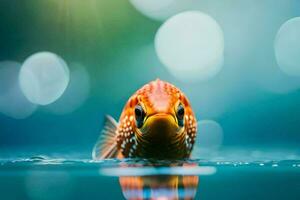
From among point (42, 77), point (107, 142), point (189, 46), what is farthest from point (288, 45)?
point (107, 142)

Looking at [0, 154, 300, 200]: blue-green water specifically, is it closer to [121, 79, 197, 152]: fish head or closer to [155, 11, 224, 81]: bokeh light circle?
[121, 79, 197, 152]: fish head

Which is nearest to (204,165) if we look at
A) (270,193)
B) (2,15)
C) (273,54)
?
(270,193)

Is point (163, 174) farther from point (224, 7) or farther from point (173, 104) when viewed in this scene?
point (224, 7)

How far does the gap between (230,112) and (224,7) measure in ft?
11.5

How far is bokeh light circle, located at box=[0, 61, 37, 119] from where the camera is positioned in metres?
15.3

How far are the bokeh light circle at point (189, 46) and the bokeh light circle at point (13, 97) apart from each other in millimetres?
4546

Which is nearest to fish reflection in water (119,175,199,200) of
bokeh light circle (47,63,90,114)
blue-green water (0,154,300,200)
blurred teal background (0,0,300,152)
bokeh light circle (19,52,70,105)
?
blue-green water (0,154,300,200)

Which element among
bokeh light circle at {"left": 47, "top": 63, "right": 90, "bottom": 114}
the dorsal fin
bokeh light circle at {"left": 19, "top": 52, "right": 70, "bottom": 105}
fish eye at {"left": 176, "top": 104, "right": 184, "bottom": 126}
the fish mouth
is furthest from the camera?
bokeh light circle at {"left": 47, "top": 63, "right": 90, "bottom": 114}

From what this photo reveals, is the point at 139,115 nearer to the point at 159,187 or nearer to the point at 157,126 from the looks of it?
the point at 157,126

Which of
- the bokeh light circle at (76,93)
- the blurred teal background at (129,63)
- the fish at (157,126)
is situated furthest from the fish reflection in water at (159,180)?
the bokeh light circle at (76,93)

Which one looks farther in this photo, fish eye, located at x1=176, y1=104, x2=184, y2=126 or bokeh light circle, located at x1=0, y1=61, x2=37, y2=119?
bokeh light circle, located at x1=0, y1=61, x2=37, y2=119

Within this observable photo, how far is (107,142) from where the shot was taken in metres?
4.81

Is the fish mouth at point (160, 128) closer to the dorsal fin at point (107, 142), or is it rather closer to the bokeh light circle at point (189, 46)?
the dorsal fin at point (107, 142)

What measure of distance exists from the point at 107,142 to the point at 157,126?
1.25m
